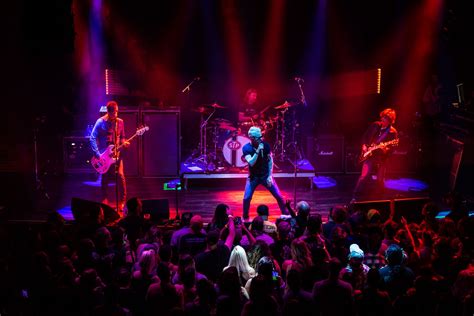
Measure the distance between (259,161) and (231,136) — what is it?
3657 mm

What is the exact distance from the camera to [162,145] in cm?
1330

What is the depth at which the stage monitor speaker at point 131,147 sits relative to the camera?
13.1 metres

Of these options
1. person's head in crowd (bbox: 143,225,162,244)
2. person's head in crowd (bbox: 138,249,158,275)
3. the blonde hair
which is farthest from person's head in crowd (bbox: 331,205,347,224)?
person's head in crowd (bbox: 138,249,158,275)

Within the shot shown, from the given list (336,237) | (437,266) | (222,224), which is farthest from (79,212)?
(437,266)

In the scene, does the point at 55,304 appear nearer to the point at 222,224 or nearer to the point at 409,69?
the point at 222,224

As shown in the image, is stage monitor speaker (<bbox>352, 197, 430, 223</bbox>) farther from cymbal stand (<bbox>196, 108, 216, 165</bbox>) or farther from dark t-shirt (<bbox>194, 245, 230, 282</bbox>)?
cymbal stand (<bbox>196, 108, 216, 165</bbox>)

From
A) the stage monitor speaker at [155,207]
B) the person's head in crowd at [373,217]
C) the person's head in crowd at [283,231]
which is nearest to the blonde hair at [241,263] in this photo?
the person's head in crowd at [283,231]

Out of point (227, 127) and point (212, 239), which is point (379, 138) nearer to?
point (227, 127)

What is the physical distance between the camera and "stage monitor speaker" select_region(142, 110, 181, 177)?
43.4ft

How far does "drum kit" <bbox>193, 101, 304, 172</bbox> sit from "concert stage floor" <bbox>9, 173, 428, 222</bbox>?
1.58ft

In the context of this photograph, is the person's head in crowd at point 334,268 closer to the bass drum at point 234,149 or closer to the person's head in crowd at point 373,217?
the person's head in crowd at point 373,217

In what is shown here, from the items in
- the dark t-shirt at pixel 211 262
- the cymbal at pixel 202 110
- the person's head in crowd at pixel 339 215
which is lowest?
the dark t-shirt at pixel 211 262

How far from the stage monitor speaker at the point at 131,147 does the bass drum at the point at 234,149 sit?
2.20 m

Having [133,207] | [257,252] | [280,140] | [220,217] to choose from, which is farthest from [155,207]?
[280,140]
